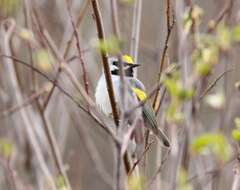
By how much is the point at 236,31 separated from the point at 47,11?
320 centimetres

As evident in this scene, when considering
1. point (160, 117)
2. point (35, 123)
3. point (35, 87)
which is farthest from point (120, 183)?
point (35, 123)

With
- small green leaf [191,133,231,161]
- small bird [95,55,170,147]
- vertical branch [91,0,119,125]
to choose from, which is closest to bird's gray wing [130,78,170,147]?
small bird [95,55,170,147]

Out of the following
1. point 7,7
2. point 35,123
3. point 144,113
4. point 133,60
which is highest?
point 7,7

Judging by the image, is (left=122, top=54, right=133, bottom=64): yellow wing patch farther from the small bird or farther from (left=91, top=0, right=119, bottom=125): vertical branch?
(left=91, top=0, right=119, bottom=125): vertical branch

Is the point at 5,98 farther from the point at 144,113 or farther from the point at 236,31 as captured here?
the point at 236,31

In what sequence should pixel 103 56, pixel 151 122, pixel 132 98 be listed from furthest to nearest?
pixel 151 122, pixel 132 98, pixel 103 56

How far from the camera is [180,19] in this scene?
1.71m

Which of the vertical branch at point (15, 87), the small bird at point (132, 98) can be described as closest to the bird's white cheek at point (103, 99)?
the small bird at point (132, 98)

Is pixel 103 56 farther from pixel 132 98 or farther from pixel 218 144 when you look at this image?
pixel 218 144

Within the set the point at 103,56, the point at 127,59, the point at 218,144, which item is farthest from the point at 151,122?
the point at 218,144

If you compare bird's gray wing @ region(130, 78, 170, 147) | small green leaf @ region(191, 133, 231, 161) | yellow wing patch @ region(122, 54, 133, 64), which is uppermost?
yellow wing patch @ region(122, 54, 133, 64)

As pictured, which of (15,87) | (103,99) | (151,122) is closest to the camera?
(151,122)

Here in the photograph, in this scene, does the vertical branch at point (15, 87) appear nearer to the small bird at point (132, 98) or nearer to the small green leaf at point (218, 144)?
the small bird at point (132, 98)

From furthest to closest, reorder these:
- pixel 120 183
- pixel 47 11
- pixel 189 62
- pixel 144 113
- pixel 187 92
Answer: pixel 47 11, pixel 144 113, pixel 189 62, pixel 120 183, pixel 187 92
